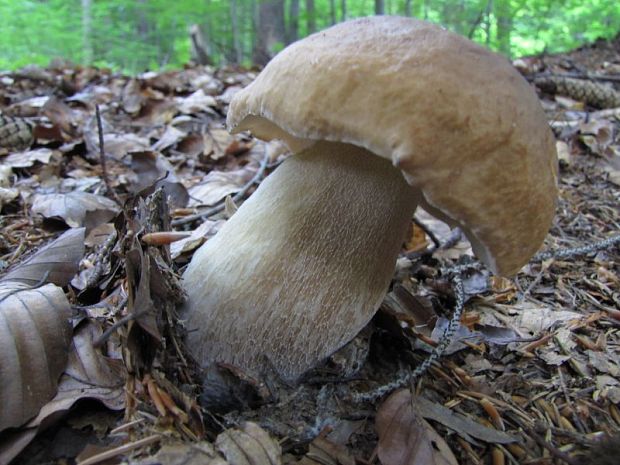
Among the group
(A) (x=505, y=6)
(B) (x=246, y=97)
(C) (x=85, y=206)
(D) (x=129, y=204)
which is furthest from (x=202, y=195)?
(A) (x=505, y=6)

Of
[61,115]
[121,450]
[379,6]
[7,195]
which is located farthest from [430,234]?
[379,6]

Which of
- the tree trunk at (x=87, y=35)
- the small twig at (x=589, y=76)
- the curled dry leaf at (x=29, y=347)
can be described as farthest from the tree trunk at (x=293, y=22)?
the curled dry leaf at (x=29, y=347)

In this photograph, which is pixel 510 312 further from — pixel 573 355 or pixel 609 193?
pixel 609 193

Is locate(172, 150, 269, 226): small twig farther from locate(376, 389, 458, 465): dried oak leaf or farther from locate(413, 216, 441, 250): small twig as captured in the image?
locate(376, 389, 458, 465): dried oak leaf

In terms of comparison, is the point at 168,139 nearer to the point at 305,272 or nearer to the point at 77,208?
the point at 77,208

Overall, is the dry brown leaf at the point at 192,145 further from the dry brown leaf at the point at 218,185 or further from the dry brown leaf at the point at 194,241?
the dry brown leaf at the point at 194,241

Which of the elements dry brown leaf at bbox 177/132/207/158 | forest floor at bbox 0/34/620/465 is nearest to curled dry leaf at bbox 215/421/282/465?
forest floor at bbox 0/34/620/465
